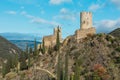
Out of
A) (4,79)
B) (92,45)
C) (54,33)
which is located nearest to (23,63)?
(4,79)

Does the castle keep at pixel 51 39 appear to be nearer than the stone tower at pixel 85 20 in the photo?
No

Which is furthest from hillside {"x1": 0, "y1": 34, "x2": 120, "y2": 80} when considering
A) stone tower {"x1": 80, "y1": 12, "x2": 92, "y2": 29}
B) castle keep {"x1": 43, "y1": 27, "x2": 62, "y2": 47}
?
castle keep {"x1": 43, "y1": 27, "x2": 62, "y2": 47}

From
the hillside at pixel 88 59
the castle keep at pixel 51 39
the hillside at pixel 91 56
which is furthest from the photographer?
the castle keep at pixel 51 39

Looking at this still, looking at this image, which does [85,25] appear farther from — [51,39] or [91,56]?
[51,39]

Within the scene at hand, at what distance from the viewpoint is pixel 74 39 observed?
9944cm

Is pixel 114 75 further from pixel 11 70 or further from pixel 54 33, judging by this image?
pixel 11 70

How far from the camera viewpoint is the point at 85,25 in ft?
317

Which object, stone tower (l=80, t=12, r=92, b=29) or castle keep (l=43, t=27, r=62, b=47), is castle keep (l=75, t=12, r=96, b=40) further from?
castle keep (l=43, t=27, r=62, b=47)

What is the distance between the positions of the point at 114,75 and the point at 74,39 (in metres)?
22.8

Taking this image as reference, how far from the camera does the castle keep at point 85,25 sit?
96438 millimetres

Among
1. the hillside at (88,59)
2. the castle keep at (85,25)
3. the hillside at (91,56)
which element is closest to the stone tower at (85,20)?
the castle keep at (85,25)

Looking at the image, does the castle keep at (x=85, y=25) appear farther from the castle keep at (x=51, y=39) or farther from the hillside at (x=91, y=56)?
the castle keep at (x=51, y=39)

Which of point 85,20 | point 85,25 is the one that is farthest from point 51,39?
point 85,20

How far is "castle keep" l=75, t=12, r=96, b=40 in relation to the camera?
9644cm
